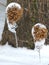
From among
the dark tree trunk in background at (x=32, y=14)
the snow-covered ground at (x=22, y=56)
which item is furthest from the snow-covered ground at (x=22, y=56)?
the dark tree trunk in background at (x=32, y=14)

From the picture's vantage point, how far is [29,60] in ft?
12.4

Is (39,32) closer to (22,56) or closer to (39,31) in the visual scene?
(39,31)

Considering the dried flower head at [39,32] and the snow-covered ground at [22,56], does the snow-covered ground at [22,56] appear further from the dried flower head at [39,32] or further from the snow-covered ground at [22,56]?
the dried flower head at [39,32]

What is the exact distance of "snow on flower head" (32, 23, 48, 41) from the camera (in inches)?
146

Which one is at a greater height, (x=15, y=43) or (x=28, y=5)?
(x=28, y=5)

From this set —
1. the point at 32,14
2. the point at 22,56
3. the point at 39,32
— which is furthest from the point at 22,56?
the point at 32,14

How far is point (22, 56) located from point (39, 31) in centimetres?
43

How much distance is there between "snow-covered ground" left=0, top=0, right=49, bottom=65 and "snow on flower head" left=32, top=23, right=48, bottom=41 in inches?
11.0

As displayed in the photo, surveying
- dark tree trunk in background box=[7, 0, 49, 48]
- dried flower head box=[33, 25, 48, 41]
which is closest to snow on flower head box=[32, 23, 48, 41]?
dried flower head box=[33, 25, 48, 41]

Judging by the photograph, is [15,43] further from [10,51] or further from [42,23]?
[42,23]

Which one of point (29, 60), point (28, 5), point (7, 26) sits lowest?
point (29, 60)

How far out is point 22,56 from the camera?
3.88 metres

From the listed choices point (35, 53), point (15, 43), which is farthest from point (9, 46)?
point (35, 53)

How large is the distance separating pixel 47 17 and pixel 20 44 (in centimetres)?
54
